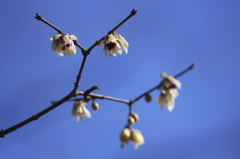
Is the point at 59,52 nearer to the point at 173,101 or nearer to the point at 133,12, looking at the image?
the point at 133,12

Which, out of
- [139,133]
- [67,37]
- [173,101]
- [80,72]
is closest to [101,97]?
[80,72]

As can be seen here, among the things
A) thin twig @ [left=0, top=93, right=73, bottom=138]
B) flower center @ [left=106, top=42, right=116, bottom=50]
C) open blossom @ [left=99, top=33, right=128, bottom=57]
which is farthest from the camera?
flower center @ [left=106, top=42, right=116, bottom=50]

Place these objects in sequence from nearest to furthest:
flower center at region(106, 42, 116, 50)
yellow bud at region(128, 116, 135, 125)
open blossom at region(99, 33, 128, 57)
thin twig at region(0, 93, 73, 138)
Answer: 1. thin twig at region(0, 93, 73, 138)
2. yellow bud at region(128, 116, 135, 125)
3. open blossom at region(99, 33, 128, 57)
4. flower center at region(106, 42, 116, 50)

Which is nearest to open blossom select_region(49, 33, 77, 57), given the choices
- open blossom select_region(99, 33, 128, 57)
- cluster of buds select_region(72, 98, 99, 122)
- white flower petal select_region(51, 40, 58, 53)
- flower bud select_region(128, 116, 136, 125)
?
white flower petal select_region(51, 40, 58, 53)

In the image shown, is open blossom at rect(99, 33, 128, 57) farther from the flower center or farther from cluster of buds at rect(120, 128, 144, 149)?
cluster of buds at rect(120, 128, 144, 149)

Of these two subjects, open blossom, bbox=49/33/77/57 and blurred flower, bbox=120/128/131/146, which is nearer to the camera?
blurred flower, bbox=120/128/131/146

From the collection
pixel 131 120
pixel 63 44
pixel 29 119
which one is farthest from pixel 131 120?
pixel 63 44
